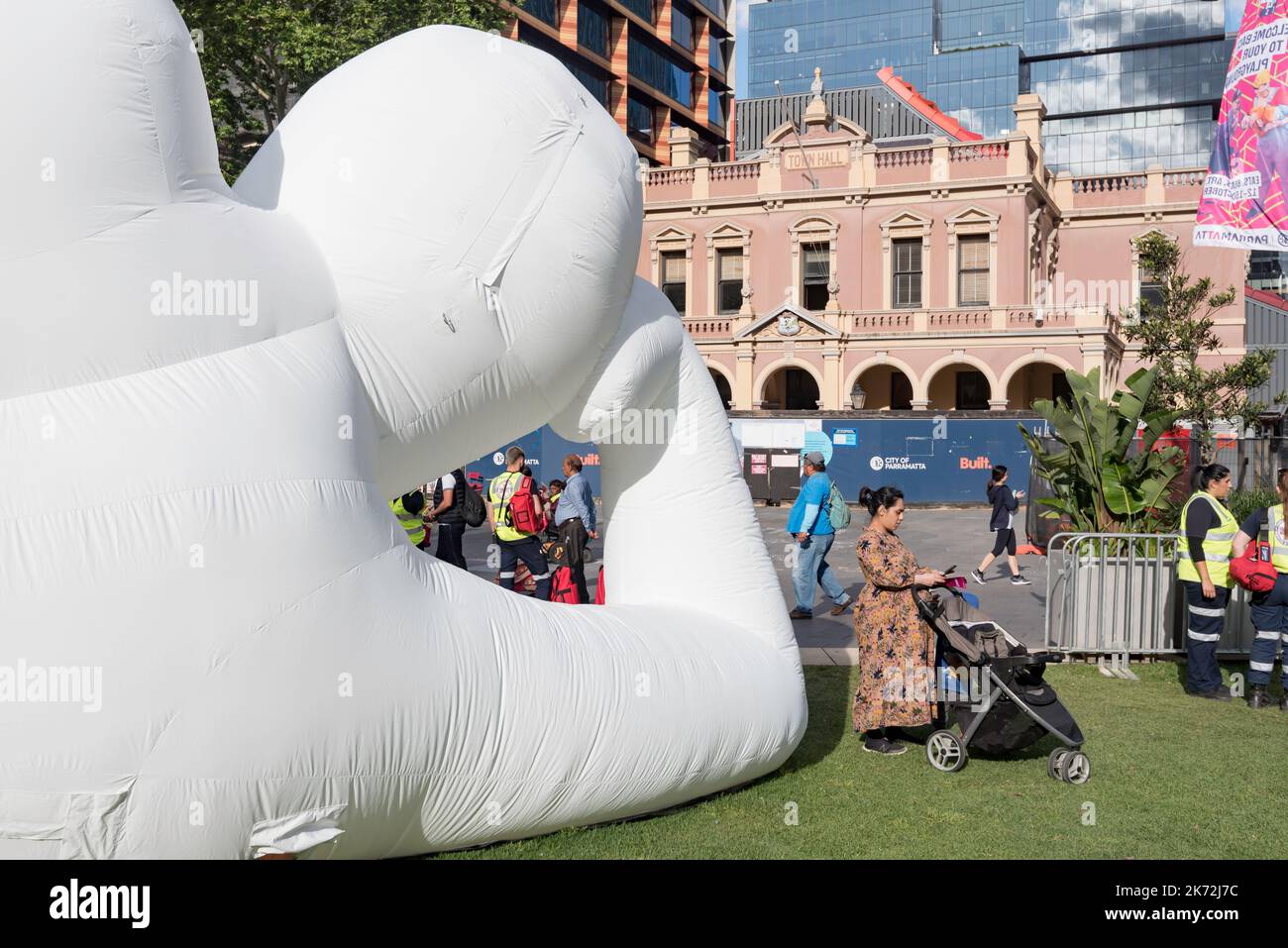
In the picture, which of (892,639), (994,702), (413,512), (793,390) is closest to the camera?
(994,702)

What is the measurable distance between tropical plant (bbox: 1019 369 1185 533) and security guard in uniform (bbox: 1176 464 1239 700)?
1.55m

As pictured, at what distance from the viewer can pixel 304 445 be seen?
376 cm

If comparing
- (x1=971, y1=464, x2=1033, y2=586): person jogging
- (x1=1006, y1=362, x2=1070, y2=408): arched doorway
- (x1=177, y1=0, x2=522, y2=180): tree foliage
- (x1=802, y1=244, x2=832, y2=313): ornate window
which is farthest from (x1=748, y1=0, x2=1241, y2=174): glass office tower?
(x1=971, y1=464, x2=1033, y2=586): person jogging

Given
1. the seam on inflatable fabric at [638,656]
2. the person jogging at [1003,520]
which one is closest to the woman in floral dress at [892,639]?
the seam on inflatable fabric at [638,656]

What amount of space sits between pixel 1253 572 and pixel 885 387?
89.3ft

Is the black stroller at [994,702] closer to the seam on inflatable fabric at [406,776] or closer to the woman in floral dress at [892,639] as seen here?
the woman in floral dress at [892,639]

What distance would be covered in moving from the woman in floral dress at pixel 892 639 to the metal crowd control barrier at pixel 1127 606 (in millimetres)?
3316

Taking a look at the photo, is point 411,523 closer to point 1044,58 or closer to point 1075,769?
point 1075,769

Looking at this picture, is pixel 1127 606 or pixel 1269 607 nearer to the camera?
pixel 1269 607

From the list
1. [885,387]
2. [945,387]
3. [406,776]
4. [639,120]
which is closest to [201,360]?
[406,776]

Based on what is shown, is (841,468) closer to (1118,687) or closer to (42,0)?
(1118,687)

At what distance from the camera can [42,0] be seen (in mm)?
3432

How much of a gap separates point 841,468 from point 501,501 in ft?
59.0
